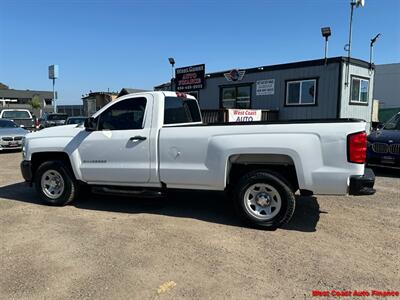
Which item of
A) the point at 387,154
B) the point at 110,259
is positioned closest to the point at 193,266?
the point at 110,259

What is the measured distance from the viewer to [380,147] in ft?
30.6

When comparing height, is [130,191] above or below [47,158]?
below

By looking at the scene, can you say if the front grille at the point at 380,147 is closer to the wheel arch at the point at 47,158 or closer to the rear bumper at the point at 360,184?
the rear bumper at the point at 360,184

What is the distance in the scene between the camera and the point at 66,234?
4910mm

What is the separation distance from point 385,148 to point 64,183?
7706 mm

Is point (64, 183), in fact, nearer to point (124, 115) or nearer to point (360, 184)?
point (124, 115)

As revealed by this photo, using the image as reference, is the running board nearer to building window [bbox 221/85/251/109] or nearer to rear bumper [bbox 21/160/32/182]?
rear bumper [bbox 21/160/32/182]

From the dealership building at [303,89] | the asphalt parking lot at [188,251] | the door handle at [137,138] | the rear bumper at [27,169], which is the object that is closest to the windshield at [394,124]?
the asphalt parking lot at [188,251]

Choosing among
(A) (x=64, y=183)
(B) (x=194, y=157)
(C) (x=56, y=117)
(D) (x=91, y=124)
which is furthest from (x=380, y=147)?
(C) (x=56, y=117)

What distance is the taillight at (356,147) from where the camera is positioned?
14.7 ft

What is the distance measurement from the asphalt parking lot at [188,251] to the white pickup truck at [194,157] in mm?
427

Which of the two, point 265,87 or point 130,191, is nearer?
point 130,191

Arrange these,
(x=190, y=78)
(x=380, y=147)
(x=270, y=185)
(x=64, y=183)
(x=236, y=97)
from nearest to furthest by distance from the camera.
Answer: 1. (x=270, y=185)
2. (x=64, y=183)
3. (x=380, y=147)
4. (x=236, y=97)
5. (x=190, y=78)

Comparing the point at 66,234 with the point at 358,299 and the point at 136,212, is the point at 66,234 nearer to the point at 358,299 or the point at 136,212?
the point at 136,212
